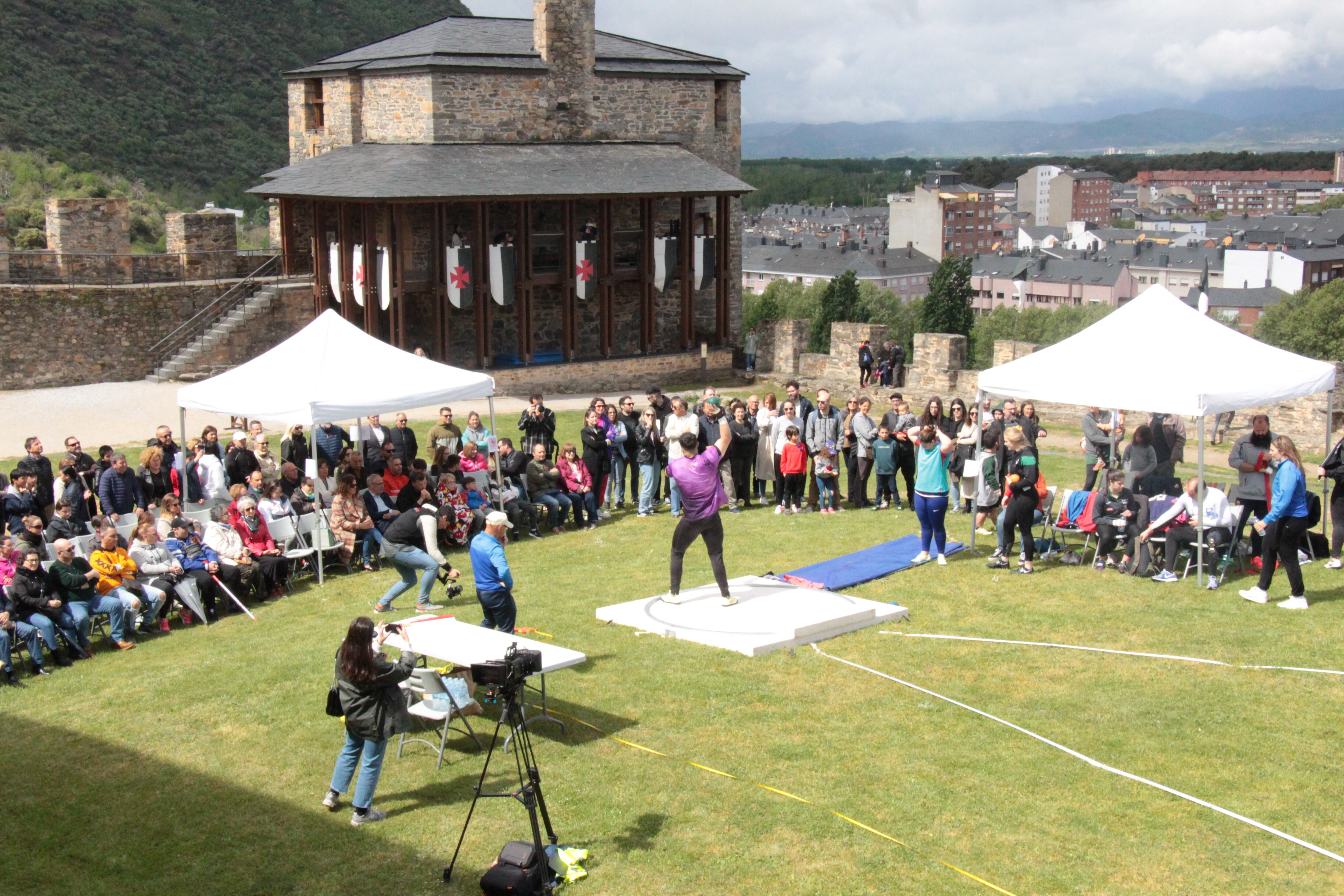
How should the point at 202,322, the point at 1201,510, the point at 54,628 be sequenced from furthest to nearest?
the point at 202,322
the point at 1201,510
the point at 54,628

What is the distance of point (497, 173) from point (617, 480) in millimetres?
12554

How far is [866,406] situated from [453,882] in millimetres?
10506

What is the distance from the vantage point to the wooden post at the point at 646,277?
29.6 metres

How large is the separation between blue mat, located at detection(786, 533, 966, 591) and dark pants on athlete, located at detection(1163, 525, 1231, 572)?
79.2 inches

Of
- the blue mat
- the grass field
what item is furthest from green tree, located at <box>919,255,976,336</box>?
the grass field

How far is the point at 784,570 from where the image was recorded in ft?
43.0

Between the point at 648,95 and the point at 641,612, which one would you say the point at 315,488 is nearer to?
the point at 641,612

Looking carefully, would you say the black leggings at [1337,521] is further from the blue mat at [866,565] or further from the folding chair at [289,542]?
the folding chair at [289,542]

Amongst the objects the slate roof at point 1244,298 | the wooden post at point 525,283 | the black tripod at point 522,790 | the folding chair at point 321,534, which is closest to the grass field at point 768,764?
the black tripod at point 522,790

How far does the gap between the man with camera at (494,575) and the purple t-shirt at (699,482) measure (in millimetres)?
1650

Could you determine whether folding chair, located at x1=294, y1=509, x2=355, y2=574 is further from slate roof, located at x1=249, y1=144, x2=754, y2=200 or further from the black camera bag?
slate roof, located at x1=249, y1=144, x2=754, y2=200

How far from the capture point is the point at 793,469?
625 inches

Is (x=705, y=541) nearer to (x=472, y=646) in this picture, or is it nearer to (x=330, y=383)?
(x=472, y=646)

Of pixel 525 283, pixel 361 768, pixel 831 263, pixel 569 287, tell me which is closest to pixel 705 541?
pixel 361 768
